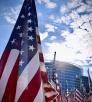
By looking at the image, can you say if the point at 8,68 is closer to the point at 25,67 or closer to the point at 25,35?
the point at 25,67

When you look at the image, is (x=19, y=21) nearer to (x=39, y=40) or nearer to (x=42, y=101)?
(x=39, y=40)

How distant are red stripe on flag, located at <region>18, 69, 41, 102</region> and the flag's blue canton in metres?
0.42

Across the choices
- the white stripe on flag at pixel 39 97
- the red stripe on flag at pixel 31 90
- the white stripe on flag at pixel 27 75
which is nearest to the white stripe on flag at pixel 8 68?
the white stripe on flag at pixel 27 75

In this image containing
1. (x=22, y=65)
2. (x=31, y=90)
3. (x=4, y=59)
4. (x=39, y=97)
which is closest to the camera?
(x=39, y=97)

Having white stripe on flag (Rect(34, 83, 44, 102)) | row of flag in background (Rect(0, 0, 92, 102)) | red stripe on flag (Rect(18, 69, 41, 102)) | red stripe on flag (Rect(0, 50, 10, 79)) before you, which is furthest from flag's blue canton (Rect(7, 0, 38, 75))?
white stripe on flag (Rect(34, 83, 44, 102))

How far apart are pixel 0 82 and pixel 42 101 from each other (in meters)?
1.18

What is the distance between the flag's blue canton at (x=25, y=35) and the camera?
657 centimetres

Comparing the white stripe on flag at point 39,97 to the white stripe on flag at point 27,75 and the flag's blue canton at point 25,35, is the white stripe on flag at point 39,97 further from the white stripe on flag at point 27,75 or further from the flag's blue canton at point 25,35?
the flag's blue canton at point 25,35

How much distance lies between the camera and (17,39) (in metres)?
6.73

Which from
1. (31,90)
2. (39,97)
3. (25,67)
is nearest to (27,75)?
(25,67)

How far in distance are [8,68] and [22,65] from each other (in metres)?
0.38

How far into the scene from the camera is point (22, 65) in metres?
6.49

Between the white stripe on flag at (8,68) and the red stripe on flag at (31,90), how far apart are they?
1.77 feet

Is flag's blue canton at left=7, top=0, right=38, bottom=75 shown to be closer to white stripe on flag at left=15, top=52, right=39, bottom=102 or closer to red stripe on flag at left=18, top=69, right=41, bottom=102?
white stripe on flag at left=15, top=52, right=39, bottom=102
